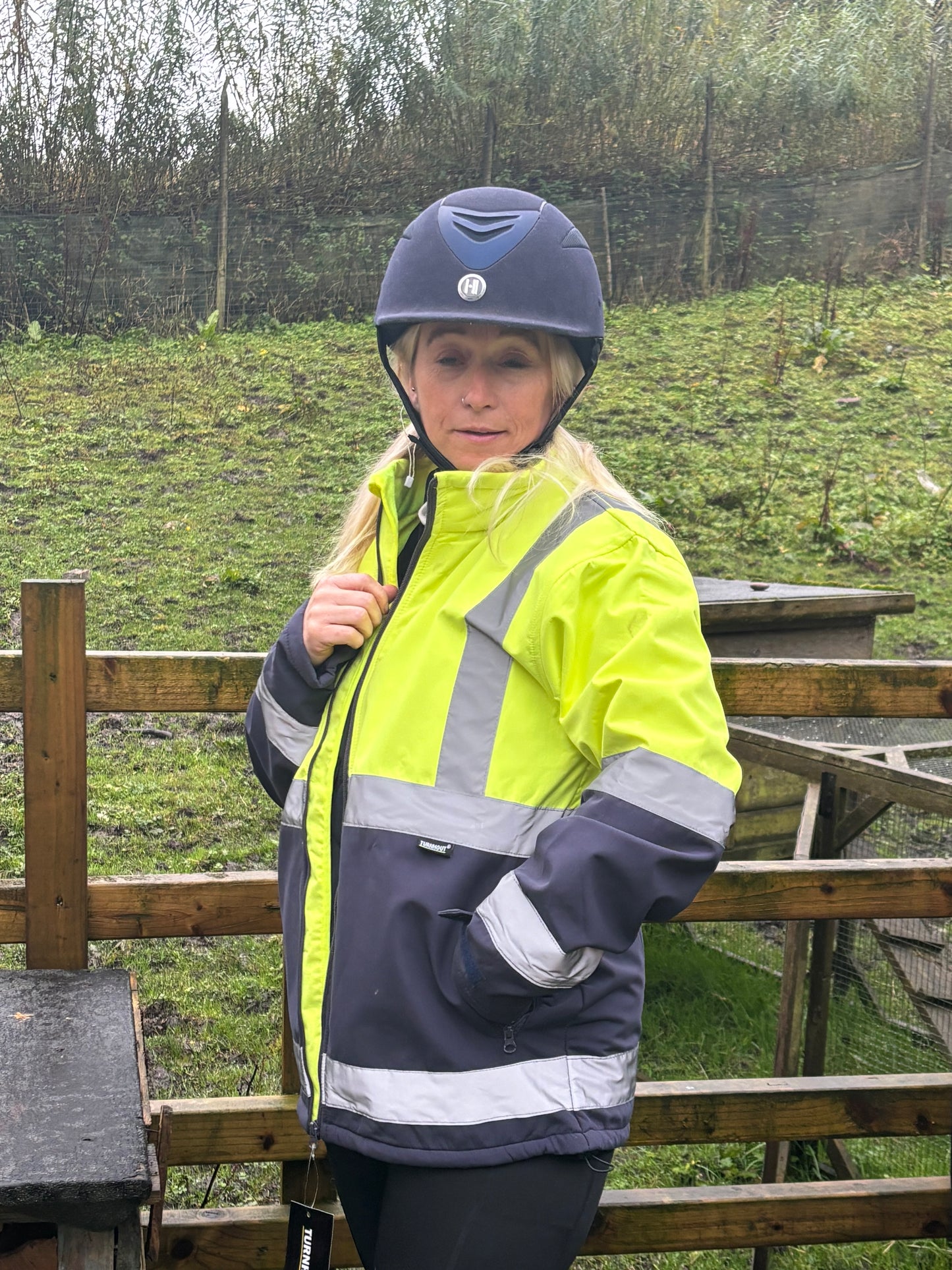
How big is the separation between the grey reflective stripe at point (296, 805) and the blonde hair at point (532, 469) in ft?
1.07

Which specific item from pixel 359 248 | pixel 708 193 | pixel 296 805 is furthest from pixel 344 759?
pixel 708 193

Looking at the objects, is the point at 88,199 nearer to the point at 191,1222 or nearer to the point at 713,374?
the point at 713,374

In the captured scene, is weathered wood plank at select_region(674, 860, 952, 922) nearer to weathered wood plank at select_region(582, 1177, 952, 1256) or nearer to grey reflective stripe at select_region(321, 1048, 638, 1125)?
weathered wood plank at select_region(582, 1177, 952, 1256)

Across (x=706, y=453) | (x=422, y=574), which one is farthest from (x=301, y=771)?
(x=706, y=453)

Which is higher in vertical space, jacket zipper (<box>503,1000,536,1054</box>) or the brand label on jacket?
the brand label on jacket

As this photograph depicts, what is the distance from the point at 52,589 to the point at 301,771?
0.78 metres

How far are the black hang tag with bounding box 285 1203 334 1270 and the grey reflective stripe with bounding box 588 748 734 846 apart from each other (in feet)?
2.87

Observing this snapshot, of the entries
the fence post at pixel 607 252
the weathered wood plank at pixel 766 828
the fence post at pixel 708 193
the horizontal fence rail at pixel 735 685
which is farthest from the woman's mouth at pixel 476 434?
the fence post at pixel 708 193

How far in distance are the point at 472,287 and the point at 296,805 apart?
74cm

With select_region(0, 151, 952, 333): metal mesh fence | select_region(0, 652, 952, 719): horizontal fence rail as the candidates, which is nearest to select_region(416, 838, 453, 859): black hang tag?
select_region(0, 652, 952, 719): horizontal fence rail

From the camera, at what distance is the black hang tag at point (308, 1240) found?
1.90 metres

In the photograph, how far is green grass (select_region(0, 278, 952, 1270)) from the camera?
438 cm

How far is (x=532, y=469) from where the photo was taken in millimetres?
1731

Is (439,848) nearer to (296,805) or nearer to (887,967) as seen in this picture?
(296,805)
